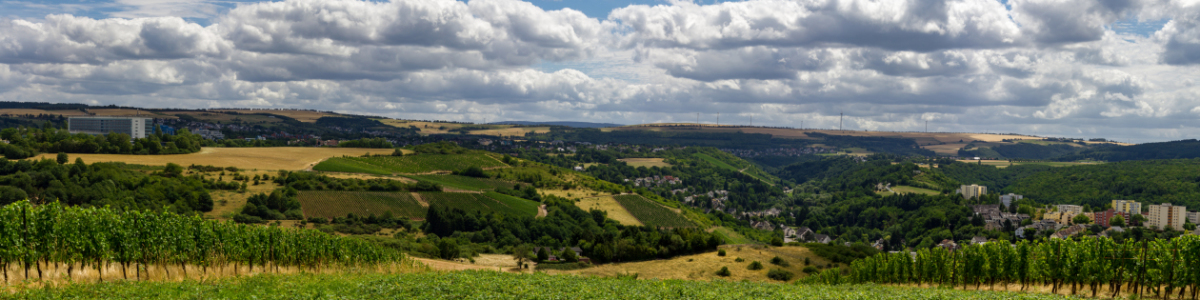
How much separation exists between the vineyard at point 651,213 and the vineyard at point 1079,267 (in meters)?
101

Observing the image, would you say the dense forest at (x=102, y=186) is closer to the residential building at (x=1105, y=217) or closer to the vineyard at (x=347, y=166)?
the vineyard at (x=347, y=166)

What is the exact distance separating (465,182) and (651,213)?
155 feet

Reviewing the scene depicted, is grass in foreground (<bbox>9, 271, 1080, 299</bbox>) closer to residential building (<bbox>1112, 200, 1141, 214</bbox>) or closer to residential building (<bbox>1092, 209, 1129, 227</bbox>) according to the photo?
residential building (<bbox>1092, 209, 1129, 227</bbox>)

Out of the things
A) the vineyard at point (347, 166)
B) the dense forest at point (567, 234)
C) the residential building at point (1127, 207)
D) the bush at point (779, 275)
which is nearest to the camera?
the bush at point (779, 275)

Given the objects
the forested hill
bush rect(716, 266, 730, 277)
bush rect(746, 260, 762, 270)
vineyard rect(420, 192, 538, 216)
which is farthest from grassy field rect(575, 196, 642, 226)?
the forested hill

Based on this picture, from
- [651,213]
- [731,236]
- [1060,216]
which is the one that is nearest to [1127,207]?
[1060,216]

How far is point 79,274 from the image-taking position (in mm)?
29734

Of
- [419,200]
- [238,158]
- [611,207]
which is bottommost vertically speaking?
[611,207]

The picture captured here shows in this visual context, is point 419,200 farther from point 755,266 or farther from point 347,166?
point 755,266

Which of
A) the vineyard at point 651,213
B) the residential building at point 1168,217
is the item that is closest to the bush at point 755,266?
the vineyard at point 651,213

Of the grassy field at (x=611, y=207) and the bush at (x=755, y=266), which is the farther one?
the grassy field at (x=611, y=207)

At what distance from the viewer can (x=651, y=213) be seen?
539 ft

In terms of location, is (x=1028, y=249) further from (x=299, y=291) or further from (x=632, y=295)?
(x=299, y=291)

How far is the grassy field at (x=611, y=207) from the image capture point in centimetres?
14941
